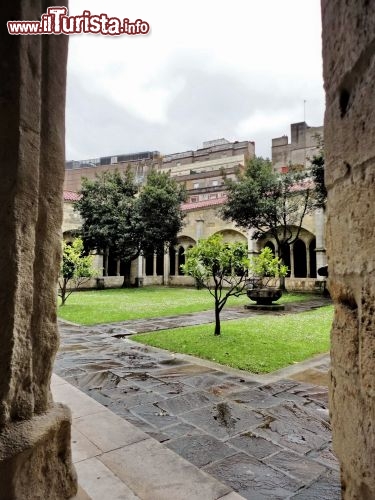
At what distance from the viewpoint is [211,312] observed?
10.6 m

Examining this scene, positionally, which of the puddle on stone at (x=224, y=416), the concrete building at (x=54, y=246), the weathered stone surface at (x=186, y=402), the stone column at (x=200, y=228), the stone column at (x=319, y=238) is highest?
the stone column at (x=200, y=228)

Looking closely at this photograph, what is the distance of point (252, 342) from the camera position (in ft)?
20.3

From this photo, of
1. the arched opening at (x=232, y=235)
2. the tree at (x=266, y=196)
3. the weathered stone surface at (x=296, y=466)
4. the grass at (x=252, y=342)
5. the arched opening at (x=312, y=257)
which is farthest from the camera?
the arched opening at (x=232, y=235)

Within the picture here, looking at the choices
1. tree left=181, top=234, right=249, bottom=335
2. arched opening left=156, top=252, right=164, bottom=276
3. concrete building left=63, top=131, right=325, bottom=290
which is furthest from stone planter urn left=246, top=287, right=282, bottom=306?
arched opening left=156, top=252, right=164, bottom=276

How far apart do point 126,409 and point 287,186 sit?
1555cm

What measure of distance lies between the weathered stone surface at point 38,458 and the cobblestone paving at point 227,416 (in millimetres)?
1092

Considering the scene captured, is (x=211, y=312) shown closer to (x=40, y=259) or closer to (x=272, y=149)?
(x=40, y=259)

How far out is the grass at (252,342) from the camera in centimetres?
503

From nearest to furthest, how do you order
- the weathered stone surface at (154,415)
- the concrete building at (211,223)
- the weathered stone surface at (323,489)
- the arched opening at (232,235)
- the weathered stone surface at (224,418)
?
1. the weathered stone surface at (323,489)
2. the weathered stone surface at (224,418)
3. the weathered stone surface at (154,415)
4. the concrete building at (211,223)
5. the arched opening at (232,235)

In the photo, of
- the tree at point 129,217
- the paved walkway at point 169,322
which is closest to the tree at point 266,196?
the tree at point 129,217

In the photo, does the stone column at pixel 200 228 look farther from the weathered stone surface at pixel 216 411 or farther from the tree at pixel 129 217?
the weathered stone surface at pixel 216 411

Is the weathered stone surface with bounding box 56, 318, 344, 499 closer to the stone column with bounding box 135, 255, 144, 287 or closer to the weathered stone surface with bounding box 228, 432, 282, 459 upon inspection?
the weathered stone surface with bounding box 228, 432, 282, 459

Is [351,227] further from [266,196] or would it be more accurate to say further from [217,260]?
[266,196]

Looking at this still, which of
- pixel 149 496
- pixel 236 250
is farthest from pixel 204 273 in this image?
pixel 149 496
